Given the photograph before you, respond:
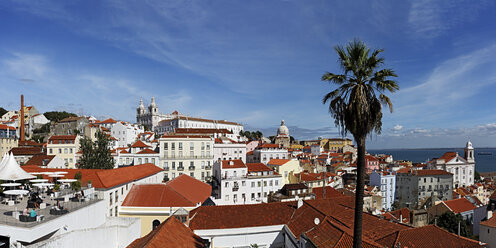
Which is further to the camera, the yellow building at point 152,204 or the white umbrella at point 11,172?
the yellow building at point 152,204

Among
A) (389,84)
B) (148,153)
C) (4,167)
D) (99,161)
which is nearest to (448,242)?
(389,84)

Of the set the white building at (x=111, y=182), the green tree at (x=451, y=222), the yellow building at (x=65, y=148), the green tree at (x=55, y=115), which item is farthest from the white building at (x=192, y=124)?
the green tree at (x=451, y=222)

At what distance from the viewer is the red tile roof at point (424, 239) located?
54.3 feet

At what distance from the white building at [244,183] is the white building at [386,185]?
26334mm

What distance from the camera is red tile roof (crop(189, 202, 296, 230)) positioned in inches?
898

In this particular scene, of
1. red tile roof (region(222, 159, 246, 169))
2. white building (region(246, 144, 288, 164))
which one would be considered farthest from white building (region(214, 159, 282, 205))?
white building (region(246, 144, 288, 164))

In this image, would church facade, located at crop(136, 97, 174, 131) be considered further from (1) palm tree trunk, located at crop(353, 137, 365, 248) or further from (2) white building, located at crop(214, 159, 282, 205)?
(1) palm tree trunk, located at crop(353, 137, 365, 248)

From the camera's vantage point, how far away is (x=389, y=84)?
1031 centimetres

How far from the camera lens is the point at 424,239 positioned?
17516 millimetres

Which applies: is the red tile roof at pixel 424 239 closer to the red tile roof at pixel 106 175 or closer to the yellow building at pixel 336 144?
the red tile roof at pixel 106 175

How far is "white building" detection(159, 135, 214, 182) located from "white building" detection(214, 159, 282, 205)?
597cm

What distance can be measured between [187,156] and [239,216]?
35.5 m

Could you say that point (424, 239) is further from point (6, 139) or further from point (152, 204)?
point (6, 139)

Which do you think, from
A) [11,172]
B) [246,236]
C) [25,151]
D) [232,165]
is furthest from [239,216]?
[25,151]
